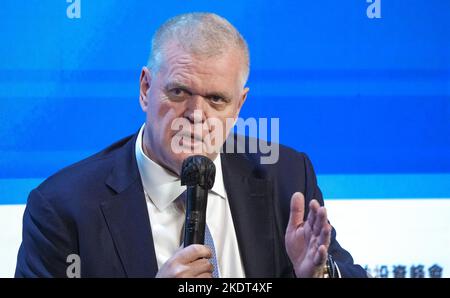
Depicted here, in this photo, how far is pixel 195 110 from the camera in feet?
7.13

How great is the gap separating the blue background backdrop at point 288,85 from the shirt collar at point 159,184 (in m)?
0.21

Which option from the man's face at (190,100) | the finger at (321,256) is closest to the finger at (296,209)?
the finger at (321,256)

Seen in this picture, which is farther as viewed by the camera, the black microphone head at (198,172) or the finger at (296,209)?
the finger at (296,209)

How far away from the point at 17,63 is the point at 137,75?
1.30ft

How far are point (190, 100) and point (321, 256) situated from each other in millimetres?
612

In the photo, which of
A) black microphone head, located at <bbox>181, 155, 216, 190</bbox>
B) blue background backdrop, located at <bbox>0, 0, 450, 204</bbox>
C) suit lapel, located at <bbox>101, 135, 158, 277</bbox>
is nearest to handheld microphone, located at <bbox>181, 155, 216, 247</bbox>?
black microphone head, located at <bbox>181, 155, 216, 190</bbox>

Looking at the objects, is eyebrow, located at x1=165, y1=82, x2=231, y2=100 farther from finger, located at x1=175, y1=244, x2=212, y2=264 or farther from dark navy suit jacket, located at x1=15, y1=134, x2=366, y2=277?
finger, located at x1=175, y1=244, x2=212, y2=264

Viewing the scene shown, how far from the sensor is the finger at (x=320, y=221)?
6.18ft

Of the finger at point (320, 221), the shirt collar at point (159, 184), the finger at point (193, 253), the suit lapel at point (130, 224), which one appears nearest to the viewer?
the finger at point (193, 253)

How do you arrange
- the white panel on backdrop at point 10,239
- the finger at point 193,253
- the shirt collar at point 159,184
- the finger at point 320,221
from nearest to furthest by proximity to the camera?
the finger at point 193,253, the finger at point 320,221, the shirt collar at point 159,184, the white panel on backdrop at point 10,239

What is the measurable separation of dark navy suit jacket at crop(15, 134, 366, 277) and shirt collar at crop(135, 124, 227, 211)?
2cm

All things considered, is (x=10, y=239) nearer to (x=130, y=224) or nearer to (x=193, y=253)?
(x=130, y=224)

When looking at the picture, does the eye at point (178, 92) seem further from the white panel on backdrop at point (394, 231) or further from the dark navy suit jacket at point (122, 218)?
the white panel on backdrop at point (394, 231)
